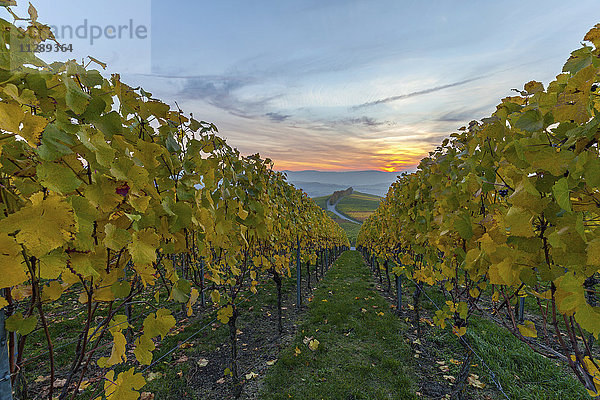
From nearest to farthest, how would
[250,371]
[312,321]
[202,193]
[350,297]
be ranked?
1. [202,193]
2. [250,371]
3. [312,321]
4. [350,297]

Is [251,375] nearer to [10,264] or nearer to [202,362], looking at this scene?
[202,362]

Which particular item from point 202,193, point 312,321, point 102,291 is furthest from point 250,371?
point 102,291

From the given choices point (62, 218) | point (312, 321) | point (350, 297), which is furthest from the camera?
point (350, 297)

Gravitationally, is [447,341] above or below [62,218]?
below

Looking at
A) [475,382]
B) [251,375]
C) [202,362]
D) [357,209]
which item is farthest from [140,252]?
[357,209]

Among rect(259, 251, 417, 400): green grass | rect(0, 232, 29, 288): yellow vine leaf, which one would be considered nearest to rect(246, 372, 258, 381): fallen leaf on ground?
rect(259, 251, 417, 400): green grass

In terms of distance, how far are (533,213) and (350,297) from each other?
7317mm

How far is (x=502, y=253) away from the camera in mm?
1239

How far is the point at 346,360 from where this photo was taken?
4.28 metres

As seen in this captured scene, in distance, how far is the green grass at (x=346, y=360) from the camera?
3.53 metres

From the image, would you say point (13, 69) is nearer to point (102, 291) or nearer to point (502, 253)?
point (102, 291)

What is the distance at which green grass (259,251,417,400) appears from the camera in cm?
353

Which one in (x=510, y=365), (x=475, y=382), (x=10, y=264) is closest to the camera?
(x=10, y=264)

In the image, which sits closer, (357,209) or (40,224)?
(40,224)
